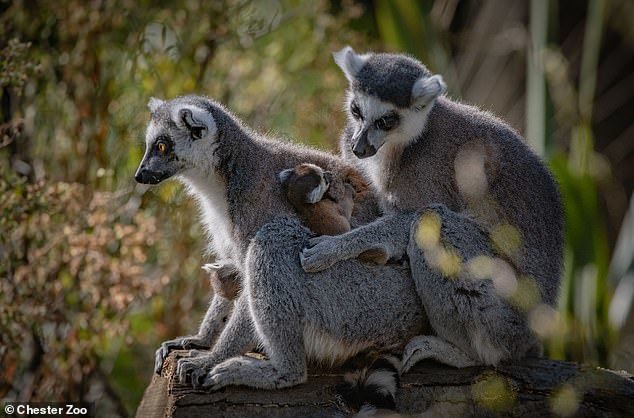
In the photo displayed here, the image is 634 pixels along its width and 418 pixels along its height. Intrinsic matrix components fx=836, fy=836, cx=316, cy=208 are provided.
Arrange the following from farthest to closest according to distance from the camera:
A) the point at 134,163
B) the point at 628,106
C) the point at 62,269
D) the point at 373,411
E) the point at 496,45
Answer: the point at 628,106, the point at 496,45, the point at 134,163, the point at 62,269, the point at 373,411

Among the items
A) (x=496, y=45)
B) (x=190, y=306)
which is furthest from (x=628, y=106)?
(x=190, y=306)

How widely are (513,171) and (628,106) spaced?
22.4 feet

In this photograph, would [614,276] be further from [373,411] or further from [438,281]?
[373,411]

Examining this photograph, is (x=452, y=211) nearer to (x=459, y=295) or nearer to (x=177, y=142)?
(x=459, y=295)

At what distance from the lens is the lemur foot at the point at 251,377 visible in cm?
447

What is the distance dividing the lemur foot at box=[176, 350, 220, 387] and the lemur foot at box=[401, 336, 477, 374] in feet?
3.52

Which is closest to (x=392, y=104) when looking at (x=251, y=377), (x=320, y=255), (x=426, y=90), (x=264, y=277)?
(x=426, y=90)

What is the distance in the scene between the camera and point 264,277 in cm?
451

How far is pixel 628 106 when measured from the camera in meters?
11.0

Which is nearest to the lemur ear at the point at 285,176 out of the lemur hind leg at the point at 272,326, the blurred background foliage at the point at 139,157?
the lemur hind leg at the point at 272,326

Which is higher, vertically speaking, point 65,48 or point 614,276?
point 65,48

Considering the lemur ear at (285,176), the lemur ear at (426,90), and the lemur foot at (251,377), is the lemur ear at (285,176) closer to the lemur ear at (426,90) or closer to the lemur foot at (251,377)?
the lemur ear at (426,90)

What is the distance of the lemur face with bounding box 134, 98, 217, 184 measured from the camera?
16.1 feet

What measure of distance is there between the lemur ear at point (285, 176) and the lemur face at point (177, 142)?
45 centimetres
